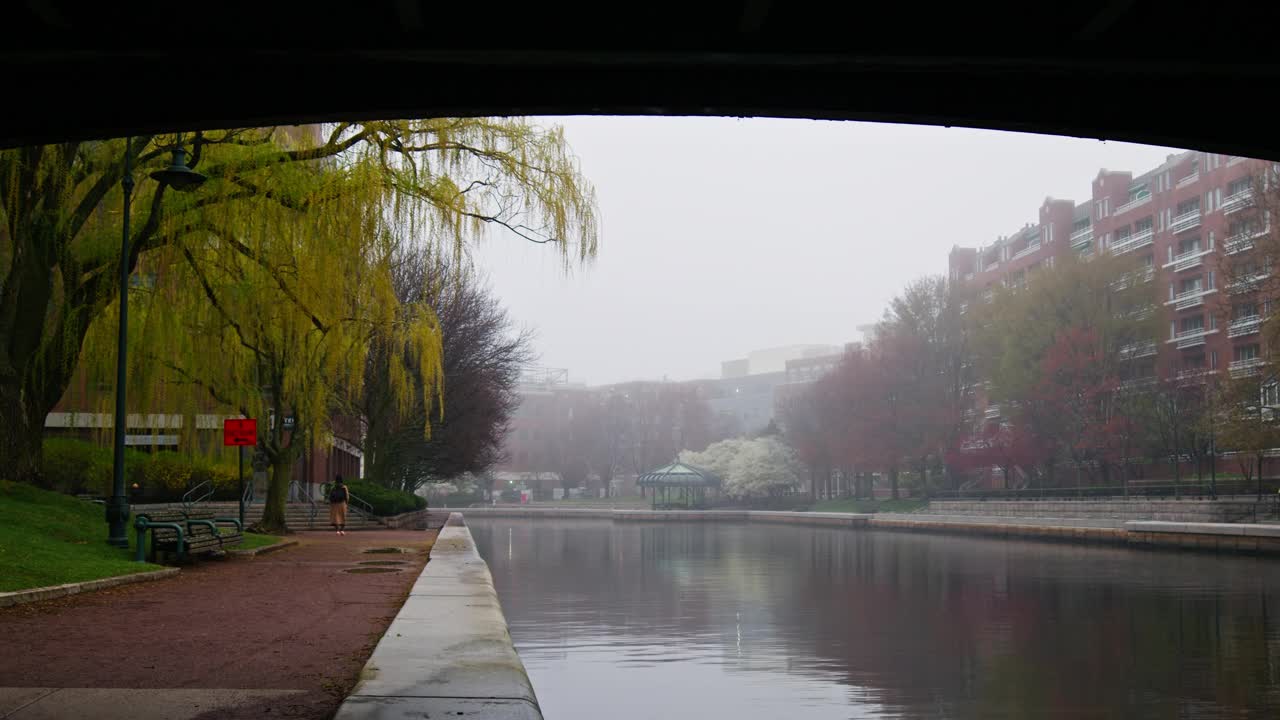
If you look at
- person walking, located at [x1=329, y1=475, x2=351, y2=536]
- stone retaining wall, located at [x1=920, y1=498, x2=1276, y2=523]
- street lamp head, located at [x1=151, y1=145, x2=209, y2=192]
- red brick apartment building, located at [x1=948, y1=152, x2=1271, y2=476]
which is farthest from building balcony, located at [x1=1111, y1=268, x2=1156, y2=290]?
street lamp head, located at [x1=151, y1=145, x2=209, y2=192]

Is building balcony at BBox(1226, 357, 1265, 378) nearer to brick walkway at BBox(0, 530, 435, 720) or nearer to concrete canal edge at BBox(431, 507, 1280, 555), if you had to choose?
concrete canal edge at BBox(431, 507, 1280, 555)

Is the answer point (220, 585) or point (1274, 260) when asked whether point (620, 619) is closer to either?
→ point (220, 585)

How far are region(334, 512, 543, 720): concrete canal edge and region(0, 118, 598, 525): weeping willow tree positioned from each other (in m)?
7.90

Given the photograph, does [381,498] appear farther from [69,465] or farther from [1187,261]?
[1187,261]

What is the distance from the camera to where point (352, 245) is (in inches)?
810

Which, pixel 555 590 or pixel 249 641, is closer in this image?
pixel 249 641

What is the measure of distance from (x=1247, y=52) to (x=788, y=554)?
31.0 m

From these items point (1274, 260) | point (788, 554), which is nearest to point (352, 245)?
point (788, 554)

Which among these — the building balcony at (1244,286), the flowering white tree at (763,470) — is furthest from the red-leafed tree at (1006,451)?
the flowering white tree at (763,470)

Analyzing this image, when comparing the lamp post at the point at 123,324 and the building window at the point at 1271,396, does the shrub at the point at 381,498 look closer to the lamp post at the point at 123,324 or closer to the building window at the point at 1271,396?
the lamp post at the point at 123,324

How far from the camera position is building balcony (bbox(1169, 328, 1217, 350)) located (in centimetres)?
7138

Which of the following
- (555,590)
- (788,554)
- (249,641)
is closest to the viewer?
(249,641)

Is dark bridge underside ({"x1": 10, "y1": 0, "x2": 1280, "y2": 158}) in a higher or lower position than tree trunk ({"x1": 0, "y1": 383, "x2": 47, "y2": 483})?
higher

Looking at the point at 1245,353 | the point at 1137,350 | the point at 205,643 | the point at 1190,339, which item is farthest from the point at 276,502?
the point at 1190,339
